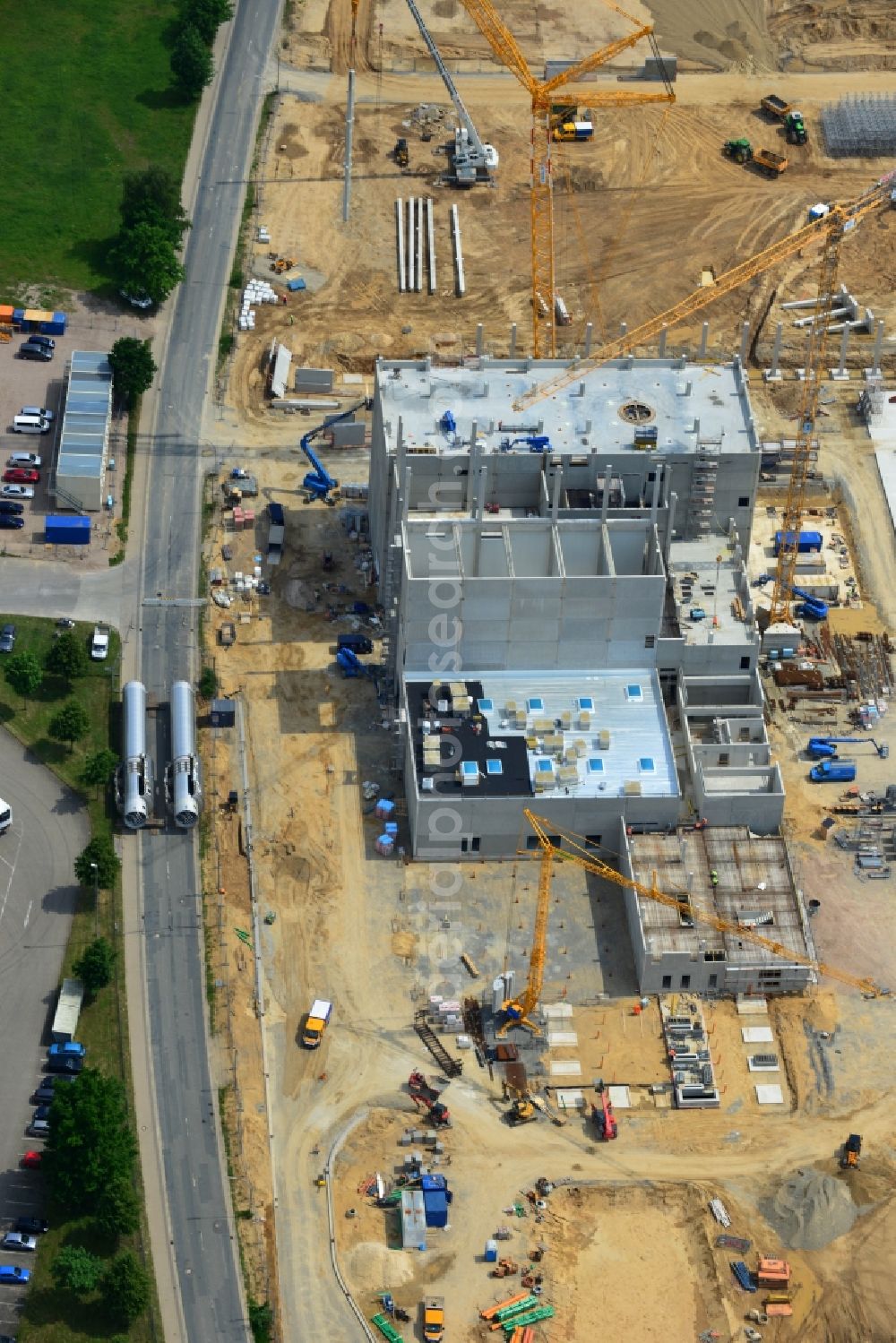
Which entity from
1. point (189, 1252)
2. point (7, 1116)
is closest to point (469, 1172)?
point (189, 1252)

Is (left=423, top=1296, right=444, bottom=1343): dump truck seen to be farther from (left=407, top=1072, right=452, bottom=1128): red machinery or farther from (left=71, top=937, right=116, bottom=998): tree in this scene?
(left=71, top=937, right=116, bottom=998): tree

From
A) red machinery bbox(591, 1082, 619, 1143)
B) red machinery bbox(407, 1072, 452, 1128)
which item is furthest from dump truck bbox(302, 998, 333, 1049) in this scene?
red machinery bbox(591, 1082, 619, 1143)

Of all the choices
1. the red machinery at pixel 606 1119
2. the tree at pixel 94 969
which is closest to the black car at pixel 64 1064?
the tree at pixel 94 969

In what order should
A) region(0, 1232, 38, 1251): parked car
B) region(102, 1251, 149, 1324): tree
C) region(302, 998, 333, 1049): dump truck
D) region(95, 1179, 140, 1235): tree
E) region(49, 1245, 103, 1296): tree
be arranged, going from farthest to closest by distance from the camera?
region(302, 998, 333, 1049): dump truck, region(95, 1179, 140, 1235): tree, region(0, 1232, 38, 1251): parked car, region(49, 1245, 103, 1296): tree, region(102, 1251, 149, 1324): tree

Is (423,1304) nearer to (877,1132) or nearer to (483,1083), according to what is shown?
(483,1083)

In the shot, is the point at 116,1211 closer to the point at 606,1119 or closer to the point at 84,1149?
the point at 84,1149

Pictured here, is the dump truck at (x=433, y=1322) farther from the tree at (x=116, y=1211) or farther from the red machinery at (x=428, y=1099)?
the tree at (x=116, y=1211)

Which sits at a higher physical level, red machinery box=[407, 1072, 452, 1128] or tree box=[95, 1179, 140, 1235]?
red machinery box=[407, 1072, 452, 1128]
